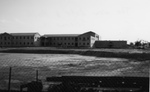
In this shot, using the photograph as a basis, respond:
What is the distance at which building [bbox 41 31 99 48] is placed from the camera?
7706cm

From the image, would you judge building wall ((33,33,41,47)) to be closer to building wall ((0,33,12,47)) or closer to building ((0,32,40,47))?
building ((0,32,40,47))

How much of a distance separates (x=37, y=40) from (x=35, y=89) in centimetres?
8029

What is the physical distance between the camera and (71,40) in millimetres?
82125

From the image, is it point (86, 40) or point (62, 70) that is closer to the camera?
point (62, 70)

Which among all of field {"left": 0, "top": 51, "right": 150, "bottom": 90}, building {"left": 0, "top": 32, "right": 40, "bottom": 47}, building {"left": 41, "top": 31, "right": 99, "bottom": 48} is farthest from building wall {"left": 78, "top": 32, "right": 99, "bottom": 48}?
field {"left": 0, "top": 51, "right": 150, "bottom": 90}

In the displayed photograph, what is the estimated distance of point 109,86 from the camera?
8.11m

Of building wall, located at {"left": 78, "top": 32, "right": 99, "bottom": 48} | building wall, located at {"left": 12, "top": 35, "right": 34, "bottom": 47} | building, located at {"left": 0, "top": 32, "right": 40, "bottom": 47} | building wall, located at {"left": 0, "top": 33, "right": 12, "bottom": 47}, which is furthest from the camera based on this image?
building wall, located at {"left": 0, "top": 33, "right": 12, "bottom": 47}

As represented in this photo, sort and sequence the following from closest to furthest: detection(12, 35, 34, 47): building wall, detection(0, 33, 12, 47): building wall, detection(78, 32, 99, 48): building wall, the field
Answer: the field < detection(78, 32, 99, 48): building wall < detection(12, 35, 34, 47): building wall < detection(0, 33, 12, 47): building wall

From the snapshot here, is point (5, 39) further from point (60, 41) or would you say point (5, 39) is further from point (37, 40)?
point (60, 41)

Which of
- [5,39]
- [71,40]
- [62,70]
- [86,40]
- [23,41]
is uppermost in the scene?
[5,39]

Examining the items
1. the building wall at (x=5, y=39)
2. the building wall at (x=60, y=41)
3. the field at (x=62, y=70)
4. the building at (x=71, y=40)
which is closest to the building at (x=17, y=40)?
the building wall at (x=5, y=39)

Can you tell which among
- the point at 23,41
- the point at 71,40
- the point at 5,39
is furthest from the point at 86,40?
the point at 5,39

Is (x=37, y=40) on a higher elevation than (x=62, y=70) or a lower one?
higher

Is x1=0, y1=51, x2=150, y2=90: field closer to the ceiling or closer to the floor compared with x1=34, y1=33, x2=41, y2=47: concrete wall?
closer to the floor
